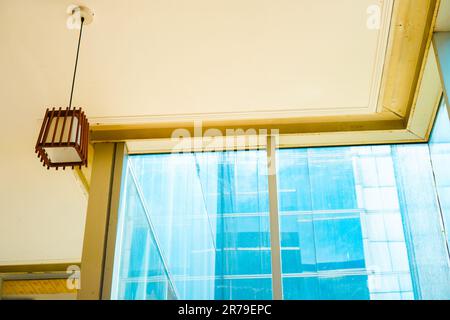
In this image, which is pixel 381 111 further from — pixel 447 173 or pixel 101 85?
pixel 101 85

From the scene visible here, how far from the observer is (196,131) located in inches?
134

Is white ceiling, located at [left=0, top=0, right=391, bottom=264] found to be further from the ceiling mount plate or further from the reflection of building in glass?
the reflection of building in glass

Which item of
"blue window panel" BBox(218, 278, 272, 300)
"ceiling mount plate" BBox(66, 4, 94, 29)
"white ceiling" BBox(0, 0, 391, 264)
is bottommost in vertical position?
"blue window panel" BBox(218, 278, 272, 300)

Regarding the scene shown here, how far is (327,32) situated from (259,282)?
1615 mm

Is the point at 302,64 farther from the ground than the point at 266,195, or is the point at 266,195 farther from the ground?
the point at 302,64

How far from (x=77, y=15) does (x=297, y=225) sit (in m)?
1.90

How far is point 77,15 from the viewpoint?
8.03 feet

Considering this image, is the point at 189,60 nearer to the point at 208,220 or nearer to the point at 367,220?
the point at 208,220

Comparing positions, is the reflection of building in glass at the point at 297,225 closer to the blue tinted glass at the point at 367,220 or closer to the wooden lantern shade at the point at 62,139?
the blue tinted glass at the point at 367,220

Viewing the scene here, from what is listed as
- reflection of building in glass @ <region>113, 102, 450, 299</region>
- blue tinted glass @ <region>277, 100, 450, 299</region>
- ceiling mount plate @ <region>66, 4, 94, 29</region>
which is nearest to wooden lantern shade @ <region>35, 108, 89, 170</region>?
ceiling mount plate @ <region>66, 4, 94, 29</region>

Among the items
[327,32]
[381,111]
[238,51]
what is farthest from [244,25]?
[381,111]

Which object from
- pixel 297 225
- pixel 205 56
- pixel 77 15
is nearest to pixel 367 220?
pixel 297 225

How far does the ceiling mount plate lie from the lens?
2.42m

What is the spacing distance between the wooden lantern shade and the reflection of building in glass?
102 cm
